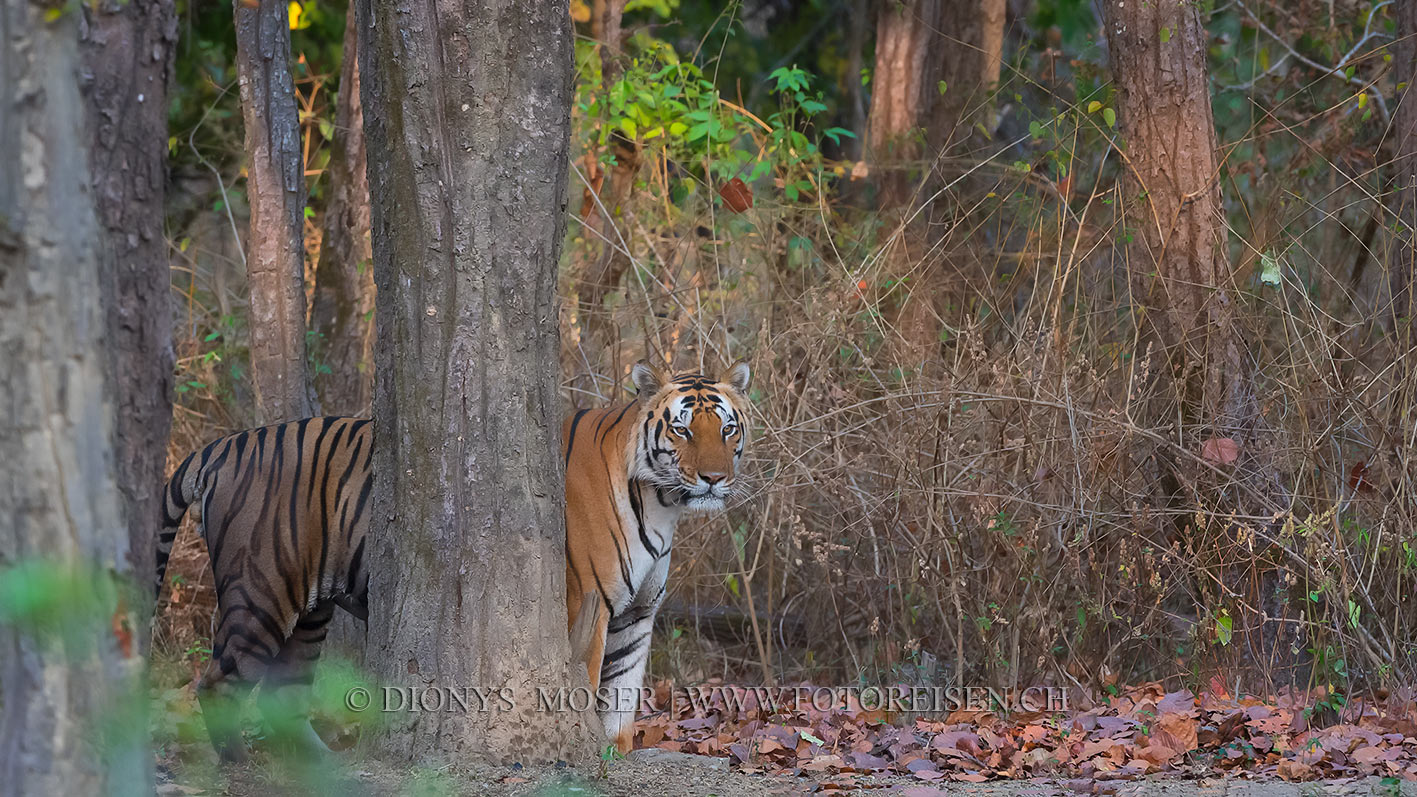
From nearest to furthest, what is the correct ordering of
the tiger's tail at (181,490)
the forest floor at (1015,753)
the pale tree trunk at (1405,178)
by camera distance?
the forest floor at (1015,753), the tiger's tail at (181,490), the pale tree trunk at (1405,178)

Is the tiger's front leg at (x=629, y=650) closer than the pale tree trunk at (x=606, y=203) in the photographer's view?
Yes

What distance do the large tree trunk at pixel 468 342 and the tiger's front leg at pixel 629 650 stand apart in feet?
3.07

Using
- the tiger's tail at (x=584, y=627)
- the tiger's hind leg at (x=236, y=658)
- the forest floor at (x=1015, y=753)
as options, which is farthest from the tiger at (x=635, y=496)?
the tiger's hind leg at (x=236, y=658)

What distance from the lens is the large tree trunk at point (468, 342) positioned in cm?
405

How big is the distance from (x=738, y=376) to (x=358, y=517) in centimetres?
158

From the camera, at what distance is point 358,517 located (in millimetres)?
5203

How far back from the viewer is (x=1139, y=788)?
13.9 ft

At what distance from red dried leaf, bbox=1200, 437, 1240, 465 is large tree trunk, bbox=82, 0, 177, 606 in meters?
4.32

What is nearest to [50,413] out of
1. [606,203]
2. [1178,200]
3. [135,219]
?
[135,219]

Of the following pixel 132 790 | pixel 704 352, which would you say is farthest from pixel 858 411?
pixel 132 790

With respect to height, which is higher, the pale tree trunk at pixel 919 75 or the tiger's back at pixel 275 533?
the pale tree trunk at pixel 919 75

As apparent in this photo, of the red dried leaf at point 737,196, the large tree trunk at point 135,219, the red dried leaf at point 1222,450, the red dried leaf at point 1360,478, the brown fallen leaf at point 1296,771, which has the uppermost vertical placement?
the red dried leaf at point 737,196

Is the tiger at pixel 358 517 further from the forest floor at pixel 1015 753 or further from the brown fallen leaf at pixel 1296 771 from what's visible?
the brown fallen leaf at pixel 1296 771

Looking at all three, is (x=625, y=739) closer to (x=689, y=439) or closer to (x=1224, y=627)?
(x=689, y=439)
